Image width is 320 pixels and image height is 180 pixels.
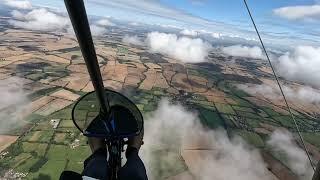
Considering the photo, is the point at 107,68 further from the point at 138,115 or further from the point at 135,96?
the point at 138,115

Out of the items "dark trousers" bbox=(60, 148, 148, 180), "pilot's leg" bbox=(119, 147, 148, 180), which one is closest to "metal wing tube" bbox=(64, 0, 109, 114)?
"dark trousers" bbox=(60, 148, 148, 180)

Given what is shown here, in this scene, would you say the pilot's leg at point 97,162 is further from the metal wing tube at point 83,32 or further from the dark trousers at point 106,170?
the metal wing tube at point 83,32

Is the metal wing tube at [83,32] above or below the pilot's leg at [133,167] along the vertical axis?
above

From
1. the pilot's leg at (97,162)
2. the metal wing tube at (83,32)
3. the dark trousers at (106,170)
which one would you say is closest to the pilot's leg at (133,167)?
the dark trousers at (106,170)

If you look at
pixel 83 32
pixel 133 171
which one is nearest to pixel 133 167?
pixel 133 171

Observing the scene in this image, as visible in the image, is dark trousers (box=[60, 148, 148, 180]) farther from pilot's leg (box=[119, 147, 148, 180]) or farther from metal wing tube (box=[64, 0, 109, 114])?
metal wing tube (box=[64, 0, 109, 114])

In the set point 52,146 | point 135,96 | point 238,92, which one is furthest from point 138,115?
Answer: point 238,92

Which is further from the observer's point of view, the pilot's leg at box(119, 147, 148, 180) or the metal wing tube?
the pilot's leg at box(119, 147, 148, 180)

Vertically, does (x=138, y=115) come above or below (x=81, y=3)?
below

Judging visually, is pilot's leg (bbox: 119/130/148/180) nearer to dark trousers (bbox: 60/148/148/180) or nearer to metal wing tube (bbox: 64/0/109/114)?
dark trousers (bbox: 60/148/148/180)

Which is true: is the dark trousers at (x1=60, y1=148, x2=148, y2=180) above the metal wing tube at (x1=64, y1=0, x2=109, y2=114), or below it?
below

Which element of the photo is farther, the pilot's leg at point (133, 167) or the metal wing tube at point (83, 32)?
the pilot's leg at point (133, 167)
